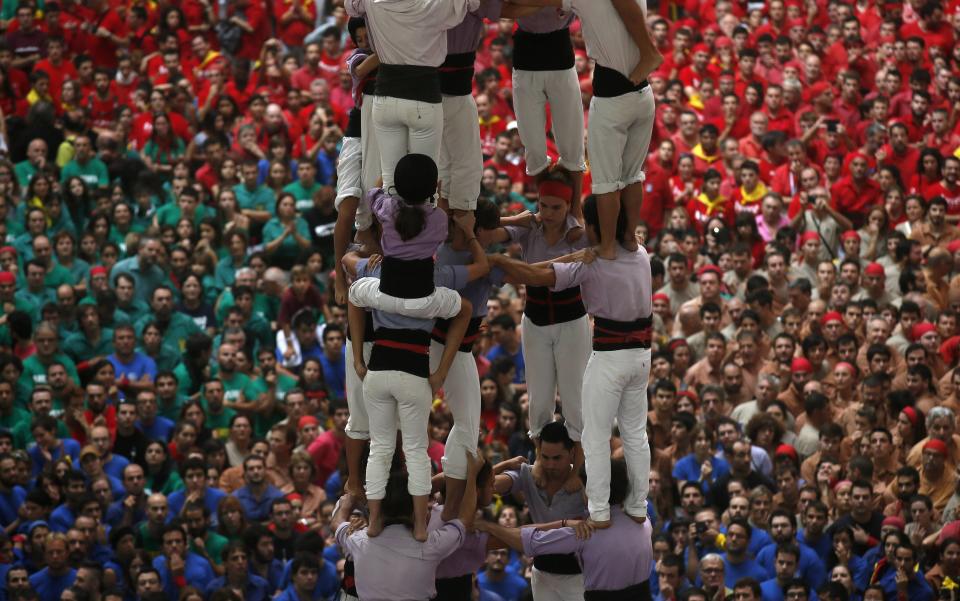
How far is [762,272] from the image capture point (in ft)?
52.9

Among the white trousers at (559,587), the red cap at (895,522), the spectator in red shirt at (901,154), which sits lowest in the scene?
the red cap at (895,522)

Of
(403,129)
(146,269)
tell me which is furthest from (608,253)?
(146,269)

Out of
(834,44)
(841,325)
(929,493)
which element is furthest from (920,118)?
(929,493)

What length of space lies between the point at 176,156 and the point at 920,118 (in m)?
7.71

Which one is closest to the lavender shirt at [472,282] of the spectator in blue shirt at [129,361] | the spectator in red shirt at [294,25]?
the spectator in blue shirt at [129,361]

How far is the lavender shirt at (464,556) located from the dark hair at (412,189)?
1.82 meters

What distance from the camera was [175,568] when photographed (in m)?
13.4

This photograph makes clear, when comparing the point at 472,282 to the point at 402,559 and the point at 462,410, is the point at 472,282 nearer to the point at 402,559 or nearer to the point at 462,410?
the point at 462,410

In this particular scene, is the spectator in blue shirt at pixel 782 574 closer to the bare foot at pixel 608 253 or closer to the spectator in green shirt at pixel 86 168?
the bare foot at pixel 608 253

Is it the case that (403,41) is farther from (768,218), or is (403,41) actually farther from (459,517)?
(768,218)

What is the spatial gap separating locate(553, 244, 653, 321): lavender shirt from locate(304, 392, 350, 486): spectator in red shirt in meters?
4.74

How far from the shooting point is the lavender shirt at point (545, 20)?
34.3ft

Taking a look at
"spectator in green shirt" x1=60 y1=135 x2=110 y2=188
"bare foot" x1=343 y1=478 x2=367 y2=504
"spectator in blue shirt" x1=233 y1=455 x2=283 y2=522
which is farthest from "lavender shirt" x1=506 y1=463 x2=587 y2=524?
"spectator in green shirt" x1=60 y1=135 x2=110 y2=188

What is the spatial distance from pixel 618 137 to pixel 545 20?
36.5 inches
